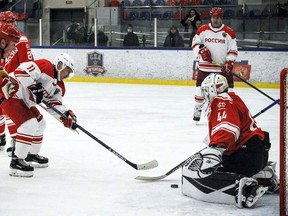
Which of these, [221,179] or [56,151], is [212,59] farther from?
[221,179]

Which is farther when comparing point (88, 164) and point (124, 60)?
point (124, 60)

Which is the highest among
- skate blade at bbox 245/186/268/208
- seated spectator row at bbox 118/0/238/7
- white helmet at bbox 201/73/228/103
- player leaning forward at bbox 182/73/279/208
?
seated spectator row at bbox 118/0/238/7

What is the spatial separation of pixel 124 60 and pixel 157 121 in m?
4.66

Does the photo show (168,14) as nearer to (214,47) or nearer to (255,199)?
(214,47)

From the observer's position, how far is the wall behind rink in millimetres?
10156

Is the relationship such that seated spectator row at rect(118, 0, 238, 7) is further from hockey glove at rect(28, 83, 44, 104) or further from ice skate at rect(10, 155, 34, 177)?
ice skate at rect(10, 155, 34, 177)

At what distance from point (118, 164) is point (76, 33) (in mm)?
7523

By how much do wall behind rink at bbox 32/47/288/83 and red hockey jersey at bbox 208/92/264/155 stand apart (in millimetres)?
6922

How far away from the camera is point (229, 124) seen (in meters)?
3.15

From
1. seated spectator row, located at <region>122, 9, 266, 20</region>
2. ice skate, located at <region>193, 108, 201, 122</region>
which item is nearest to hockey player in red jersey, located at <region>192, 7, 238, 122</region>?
ice skate, located at <region>193, 108, 201, 122</region>

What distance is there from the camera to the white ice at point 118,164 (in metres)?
3.22

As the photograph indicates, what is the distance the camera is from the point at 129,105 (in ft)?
26.3

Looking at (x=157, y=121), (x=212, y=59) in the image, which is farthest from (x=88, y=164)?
(x=212, y=59)

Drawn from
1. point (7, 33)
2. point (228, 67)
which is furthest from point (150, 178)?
point (228, 67)
